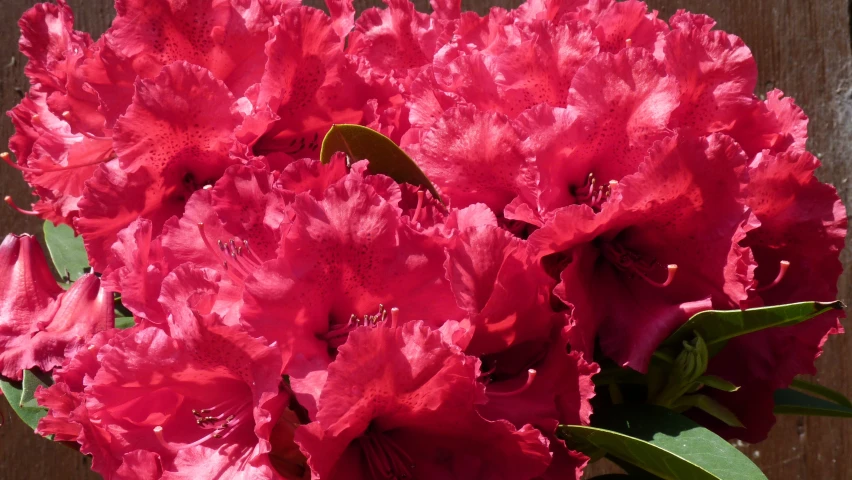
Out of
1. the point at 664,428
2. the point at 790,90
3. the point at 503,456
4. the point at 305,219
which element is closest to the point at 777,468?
the point at 790,90

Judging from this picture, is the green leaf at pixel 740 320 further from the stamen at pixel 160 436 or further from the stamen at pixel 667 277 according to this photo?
the stamen at pixel 160 436

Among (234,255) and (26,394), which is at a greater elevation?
(234,255)

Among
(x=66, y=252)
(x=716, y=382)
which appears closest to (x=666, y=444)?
(x=716, y=382)

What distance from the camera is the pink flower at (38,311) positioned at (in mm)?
667

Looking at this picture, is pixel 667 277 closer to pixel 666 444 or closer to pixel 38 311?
pixel 666 444

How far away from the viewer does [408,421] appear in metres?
0.54

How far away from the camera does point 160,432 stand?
1.77 ft

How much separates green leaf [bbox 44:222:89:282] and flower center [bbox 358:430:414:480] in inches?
17.0

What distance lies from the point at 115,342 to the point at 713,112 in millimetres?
472

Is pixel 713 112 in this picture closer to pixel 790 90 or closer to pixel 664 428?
pixel 664 428

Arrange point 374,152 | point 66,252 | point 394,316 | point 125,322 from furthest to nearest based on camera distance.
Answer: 1. point 66,252
2. point 125,322
3. point 374,152
4. point 394,316

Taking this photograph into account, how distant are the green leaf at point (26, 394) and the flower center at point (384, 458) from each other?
0.97 feet

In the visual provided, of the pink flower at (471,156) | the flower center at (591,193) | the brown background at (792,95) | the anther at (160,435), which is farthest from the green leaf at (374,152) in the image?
the brown background at (792,95)

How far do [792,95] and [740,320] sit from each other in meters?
0.93
